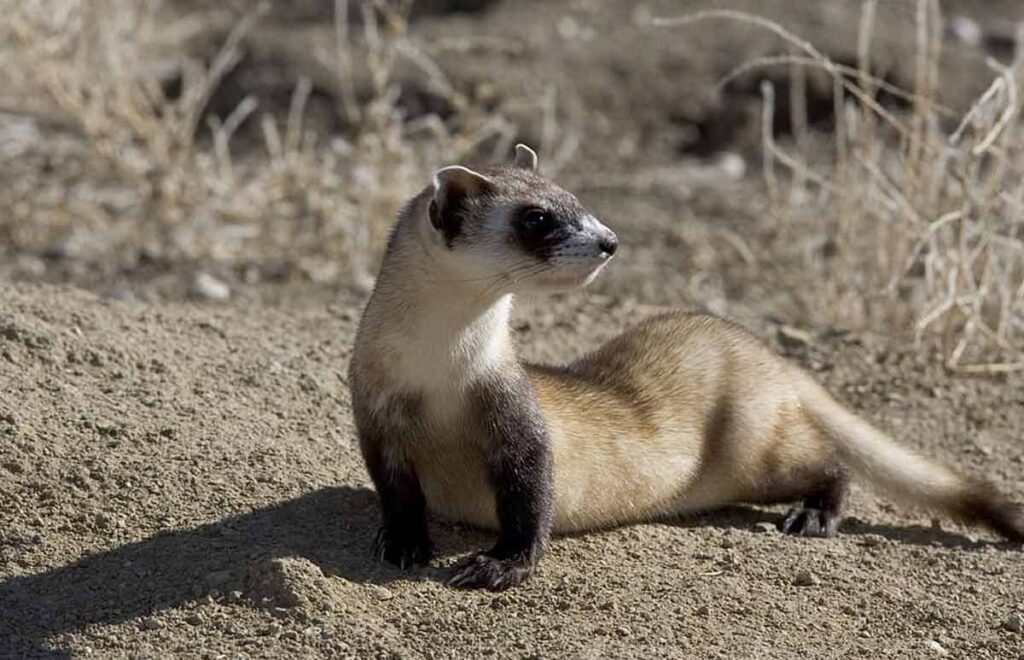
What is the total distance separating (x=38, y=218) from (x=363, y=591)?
174 inches

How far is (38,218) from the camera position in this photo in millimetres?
7457

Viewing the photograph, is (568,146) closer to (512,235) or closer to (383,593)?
(512,235)

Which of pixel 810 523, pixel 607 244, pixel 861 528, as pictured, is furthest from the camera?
pixel 861 528

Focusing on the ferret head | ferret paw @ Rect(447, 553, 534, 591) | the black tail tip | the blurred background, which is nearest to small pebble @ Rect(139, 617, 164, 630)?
ferret paw @ Rect(447, 553, 534, 591)


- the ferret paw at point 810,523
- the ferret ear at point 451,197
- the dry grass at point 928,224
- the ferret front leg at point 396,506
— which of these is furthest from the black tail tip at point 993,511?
the ferret ear at point 451,197

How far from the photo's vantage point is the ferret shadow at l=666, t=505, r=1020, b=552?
441cm

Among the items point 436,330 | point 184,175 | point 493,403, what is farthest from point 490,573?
point 184,175

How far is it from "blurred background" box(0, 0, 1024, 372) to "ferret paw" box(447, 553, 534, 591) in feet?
6.48

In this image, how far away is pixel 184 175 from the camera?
7273mm

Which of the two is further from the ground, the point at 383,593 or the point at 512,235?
the point at 512,235

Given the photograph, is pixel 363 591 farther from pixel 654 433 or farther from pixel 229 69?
pixel 229 69

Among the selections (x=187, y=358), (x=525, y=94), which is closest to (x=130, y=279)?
(x=187, y=358)

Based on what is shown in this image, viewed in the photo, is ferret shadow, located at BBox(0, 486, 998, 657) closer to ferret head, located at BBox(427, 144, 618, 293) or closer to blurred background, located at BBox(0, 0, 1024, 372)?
ferret head, located at BBox(427, 144, 618, 293)

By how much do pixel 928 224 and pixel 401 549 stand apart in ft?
8.31
